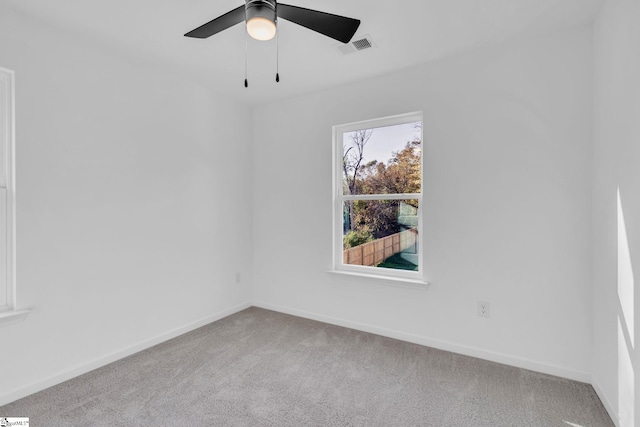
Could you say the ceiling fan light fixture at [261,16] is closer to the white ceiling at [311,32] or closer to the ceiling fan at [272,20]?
the ceiling fan at [272,20]

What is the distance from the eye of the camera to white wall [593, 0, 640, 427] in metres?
1.57

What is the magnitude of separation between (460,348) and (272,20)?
265cm

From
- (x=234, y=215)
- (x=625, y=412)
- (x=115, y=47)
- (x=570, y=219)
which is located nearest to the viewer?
(x=625, y=412)

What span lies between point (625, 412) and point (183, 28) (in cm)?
340

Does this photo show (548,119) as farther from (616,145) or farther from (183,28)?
(183,28)

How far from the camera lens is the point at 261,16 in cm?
144

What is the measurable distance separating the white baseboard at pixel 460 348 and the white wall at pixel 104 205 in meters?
1.16

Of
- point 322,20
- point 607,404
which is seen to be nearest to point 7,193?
point 322,20

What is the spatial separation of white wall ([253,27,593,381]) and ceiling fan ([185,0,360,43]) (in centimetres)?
139

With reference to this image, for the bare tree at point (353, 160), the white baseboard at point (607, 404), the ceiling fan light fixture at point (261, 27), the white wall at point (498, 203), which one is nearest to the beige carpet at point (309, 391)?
the white baseboard at point (607, 404)

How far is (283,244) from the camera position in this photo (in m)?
3.62

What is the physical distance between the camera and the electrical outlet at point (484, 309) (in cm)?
249

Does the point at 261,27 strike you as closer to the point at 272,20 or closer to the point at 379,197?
the point at 272,20

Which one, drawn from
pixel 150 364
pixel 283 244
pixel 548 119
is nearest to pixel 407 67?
pixel 548 119
